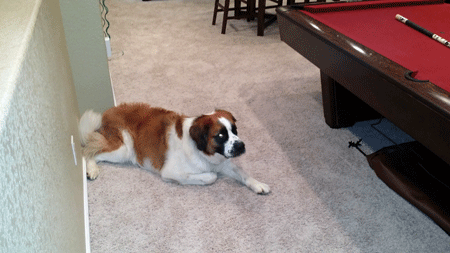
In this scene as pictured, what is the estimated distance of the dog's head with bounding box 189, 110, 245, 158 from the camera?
1.78 metres

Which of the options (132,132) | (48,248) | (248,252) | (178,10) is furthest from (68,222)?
(178,10)

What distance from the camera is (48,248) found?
2.87ft

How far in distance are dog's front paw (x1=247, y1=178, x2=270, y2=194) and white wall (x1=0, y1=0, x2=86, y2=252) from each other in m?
0.83

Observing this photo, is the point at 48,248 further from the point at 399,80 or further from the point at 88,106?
the point at 88,106

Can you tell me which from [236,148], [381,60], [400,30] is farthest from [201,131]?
[400,30]

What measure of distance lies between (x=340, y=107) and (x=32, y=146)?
6.42ft

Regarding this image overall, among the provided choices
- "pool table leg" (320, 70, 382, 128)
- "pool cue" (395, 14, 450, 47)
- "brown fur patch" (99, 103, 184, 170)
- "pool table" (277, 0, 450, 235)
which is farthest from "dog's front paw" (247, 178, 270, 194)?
"pool cue" (395, 14, 450, 47)

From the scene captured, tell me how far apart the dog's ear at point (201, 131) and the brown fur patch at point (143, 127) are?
0.47 ft

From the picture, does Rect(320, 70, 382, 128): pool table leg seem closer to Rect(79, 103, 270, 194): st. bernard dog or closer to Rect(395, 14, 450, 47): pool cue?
Rect(395, 14, 450, 47): pool cue

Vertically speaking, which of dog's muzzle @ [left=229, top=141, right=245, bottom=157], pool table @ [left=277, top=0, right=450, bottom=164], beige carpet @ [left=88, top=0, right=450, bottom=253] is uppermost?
pool table @ [left=277, top=0, right=450, bottom=164]

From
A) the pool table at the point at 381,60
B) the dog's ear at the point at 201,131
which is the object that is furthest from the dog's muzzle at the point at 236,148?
the pool table at the point at 381,60

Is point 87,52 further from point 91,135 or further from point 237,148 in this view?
point 237,148

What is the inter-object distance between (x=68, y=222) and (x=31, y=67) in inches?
20.8

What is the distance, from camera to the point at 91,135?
213 cm
